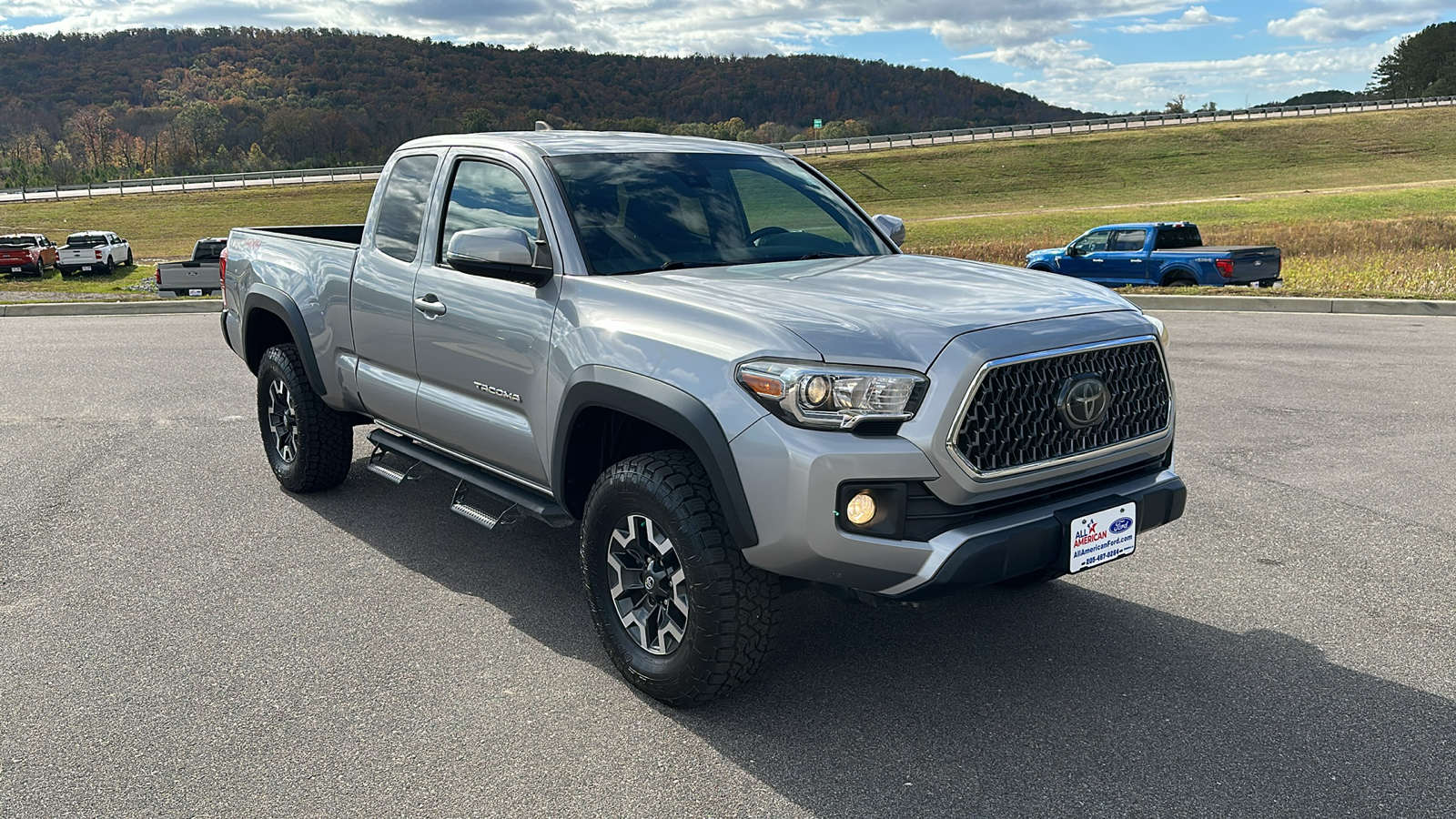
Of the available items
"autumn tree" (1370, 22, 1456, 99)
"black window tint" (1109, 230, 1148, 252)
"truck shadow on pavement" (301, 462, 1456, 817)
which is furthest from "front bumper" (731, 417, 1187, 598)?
"autumn tree" (1370, 22, 1456, 99)

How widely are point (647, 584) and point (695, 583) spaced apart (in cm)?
39

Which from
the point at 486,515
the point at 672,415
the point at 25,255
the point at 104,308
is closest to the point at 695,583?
the point at 672,415

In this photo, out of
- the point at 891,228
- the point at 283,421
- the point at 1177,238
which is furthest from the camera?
the point at 1177,238

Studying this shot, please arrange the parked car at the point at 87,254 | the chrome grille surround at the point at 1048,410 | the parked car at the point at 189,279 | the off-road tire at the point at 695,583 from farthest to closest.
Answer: the parked car at the point at 87,254 → the parked car at the point at 189,279 → the off-road tire at the point at 695,583 → the chrome grille surround at the point at 1048,410

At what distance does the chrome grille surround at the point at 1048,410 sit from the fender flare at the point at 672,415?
663mm

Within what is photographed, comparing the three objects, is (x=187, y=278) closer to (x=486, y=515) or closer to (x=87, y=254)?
(x=87, y=254)

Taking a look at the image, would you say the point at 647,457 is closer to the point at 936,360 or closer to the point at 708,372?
the point at 708,372

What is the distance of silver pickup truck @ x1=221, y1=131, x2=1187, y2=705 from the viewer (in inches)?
132

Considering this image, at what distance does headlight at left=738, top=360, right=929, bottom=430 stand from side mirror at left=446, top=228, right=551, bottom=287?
1269 mm

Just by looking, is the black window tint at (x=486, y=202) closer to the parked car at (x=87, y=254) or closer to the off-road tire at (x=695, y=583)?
the off-road tire at (x=695, y=583)

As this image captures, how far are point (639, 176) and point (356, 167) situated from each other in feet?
225

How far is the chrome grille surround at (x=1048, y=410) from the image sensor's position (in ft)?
11.1

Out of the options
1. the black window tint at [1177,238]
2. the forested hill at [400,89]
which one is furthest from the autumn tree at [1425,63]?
the black window tint at [1177,238]

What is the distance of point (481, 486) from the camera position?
4.82m
